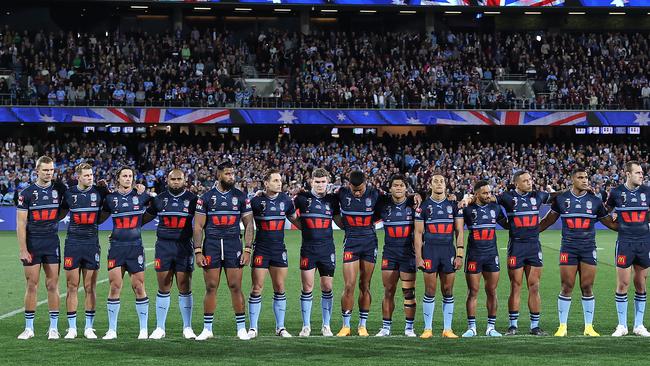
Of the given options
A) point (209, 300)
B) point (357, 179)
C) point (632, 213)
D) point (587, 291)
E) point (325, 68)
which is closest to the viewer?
point (209, 300)

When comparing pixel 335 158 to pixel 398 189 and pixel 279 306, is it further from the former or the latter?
pixel 279 306

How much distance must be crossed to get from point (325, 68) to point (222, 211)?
36578 millimetres

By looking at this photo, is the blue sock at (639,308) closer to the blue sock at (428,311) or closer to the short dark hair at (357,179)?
the blue sock at (428,311)

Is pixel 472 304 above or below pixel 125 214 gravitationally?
below

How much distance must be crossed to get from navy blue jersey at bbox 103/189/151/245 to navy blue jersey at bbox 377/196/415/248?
11.3 ft

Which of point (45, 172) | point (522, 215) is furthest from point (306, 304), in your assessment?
point (45, 172)

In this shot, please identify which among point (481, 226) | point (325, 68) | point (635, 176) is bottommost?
point (481, 226)

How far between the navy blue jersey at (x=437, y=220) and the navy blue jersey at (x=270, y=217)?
6.30 feet

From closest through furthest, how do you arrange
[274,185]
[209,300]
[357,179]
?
1. [209,300]
2. [274,185]
3. [357,179]

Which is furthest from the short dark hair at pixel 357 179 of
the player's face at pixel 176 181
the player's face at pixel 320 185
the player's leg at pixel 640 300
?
the player's leg at pixel 640 300

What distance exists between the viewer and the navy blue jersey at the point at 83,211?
13906 mm

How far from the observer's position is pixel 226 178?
1369 centimetres

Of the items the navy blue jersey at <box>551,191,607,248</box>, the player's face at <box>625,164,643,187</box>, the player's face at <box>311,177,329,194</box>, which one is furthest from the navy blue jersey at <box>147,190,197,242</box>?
the player's face at <box>625,164,643,187</box>

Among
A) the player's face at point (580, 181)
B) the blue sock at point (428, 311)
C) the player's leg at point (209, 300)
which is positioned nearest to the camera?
the player's leg at point (209, 300)
